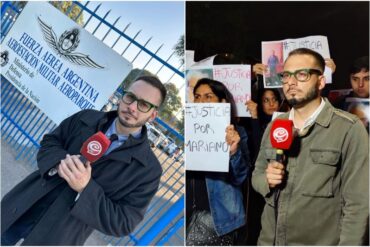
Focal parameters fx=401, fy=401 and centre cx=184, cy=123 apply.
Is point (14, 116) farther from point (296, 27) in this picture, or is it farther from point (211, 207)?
point (296, 27)

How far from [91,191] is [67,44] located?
1.20m

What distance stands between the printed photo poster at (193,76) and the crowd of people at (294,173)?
0.04 meters

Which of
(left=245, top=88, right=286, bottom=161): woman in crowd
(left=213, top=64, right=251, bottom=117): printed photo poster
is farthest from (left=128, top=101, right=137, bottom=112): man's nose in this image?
(left=245, top=88, right=286, bottom=161): woman in crowd

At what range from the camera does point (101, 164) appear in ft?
10.0

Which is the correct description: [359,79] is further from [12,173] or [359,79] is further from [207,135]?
[12,173]

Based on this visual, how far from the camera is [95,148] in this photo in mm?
2988

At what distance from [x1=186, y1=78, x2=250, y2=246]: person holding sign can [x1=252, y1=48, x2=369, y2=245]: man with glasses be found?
224mm

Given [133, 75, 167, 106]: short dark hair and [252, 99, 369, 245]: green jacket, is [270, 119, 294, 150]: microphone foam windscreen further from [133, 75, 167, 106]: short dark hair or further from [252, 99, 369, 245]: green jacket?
[133, 75, 167, 106]: short dark hair

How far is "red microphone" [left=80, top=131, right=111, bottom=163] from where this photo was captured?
9.75ft

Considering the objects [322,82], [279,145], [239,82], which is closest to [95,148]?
[239,82]

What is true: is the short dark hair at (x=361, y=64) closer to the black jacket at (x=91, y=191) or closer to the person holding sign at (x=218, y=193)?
the person holding sign at (x=218, y=193)

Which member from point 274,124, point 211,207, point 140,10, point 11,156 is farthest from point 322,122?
point 11,156

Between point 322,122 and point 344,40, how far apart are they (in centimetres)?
66

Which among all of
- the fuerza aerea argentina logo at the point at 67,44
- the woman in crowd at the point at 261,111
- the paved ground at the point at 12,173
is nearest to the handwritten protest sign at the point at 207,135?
the woman in crowd at the point at 261,111
